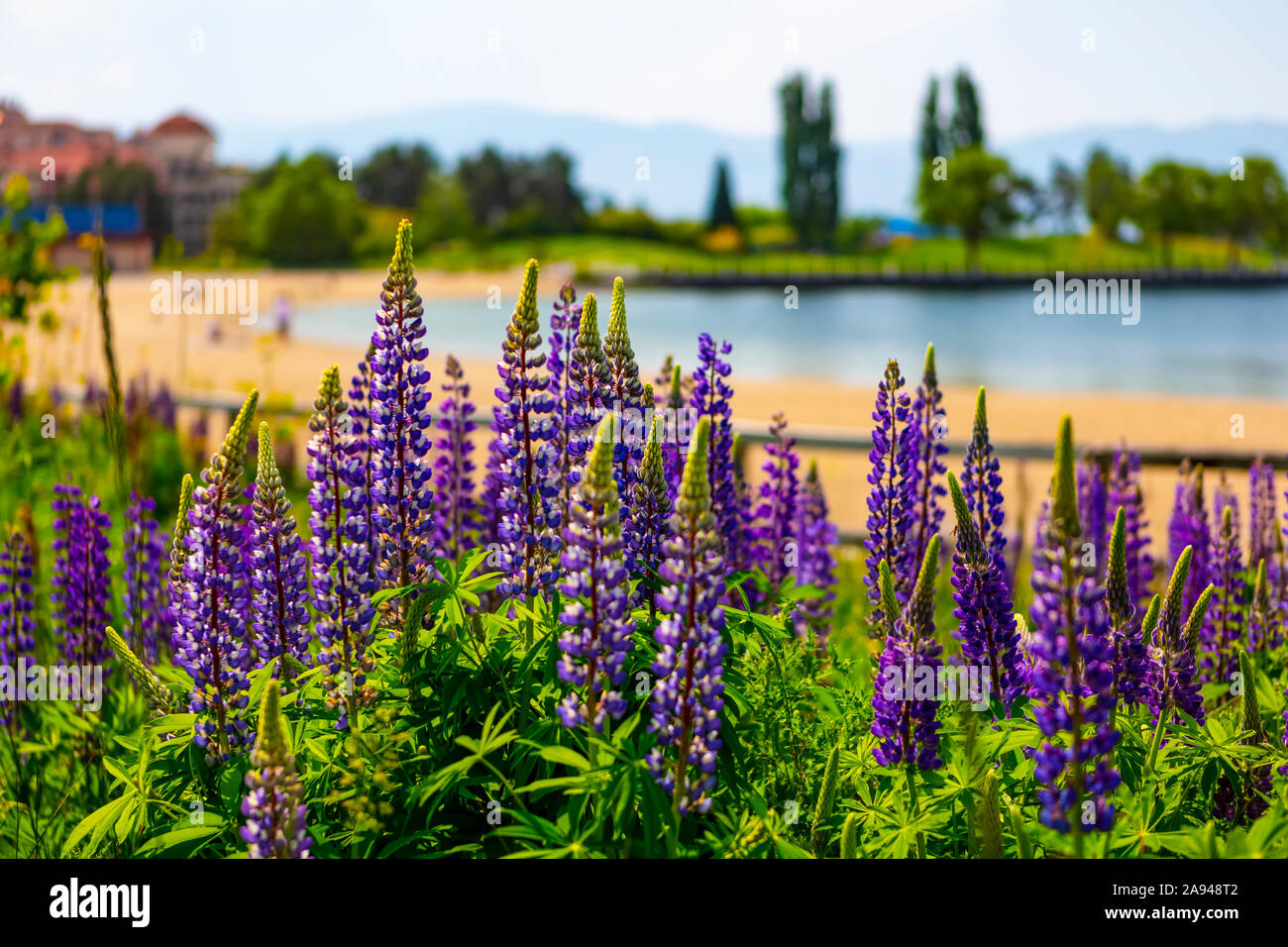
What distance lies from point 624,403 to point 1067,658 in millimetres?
1501

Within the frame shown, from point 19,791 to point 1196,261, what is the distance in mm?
160343

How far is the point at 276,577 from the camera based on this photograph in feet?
11.1

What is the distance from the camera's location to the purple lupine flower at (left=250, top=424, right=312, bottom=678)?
3301mm

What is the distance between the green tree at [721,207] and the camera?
14625 centimetres

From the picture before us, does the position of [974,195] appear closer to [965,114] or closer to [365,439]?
[965,114]

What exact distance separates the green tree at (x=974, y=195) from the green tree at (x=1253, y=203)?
2199 cm

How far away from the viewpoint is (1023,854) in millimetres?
2811

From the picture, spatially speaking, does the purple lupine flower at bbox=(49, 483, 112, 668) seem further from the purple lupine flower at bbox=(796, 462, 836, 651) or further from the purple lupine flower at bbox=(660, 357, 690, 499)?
the purple lupine flower at bbox=(796, 462, 836, 651)

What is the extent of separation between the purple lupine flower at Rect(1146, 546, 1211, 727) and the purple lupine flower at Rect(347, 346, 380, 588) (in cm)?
228

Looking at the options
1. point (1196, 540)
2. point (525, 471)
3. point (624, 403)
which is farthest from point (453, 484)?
point (1196, 540)

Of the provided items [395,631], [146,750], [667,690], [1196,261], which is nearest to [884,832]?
[667,690]

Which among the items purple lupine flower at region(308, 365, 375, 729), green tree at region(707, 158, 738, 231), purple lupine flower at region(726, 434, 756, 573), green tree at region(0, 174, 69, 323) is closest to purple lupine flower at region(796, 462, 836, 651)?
purple lupine flower at region(726, 434, 756, 573)
